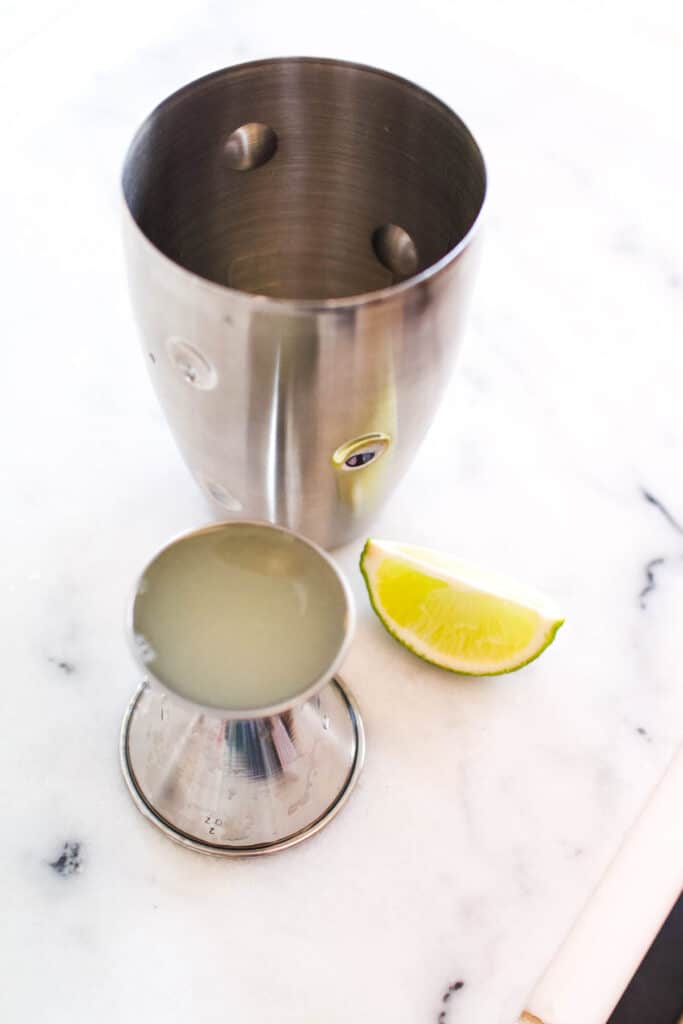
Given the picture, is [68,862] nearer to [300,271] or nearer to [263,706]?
[263,706]

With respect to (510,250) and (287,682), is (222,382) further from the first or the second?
(510,250)

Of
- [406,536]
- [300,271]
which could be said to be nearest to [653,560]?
[406,536]

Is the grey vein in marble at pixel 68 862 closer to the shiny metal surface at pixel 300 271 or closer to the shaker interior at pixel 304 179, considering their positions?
the shiny metal surface at pixel 300 271

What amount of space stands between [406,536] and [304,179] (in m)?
0.24

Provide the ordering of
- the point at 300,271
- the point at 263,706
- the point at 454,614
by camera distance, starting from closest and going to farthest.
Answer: the point at 263,706 < the point at 454,614 < the point at 300,271

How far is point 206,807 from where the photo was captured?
25.8 inches

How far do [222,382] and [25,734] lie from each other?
0.74ft

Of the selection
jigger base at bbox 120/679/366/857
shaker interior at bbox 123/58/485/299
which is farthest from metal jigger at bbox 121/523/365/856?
shaker interior at bbox 123/58/485/299

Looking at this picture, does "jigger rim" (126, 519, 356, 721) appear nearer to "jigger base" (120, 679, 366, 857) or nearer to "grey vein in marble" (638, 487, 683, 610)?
"jigger base" (120, 679, 366, 857)

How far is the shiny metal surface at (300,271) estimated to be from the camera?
60cm

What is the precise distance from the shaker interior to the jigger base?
0.26 metres

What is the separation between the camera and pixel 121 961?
0.62m

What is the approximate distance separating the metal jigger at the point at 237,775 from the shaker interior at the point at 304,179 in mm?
219

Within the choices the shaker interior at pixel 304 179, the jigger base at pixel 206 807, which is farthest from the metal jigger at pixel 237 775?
the shaker interior at pixel 304 179
